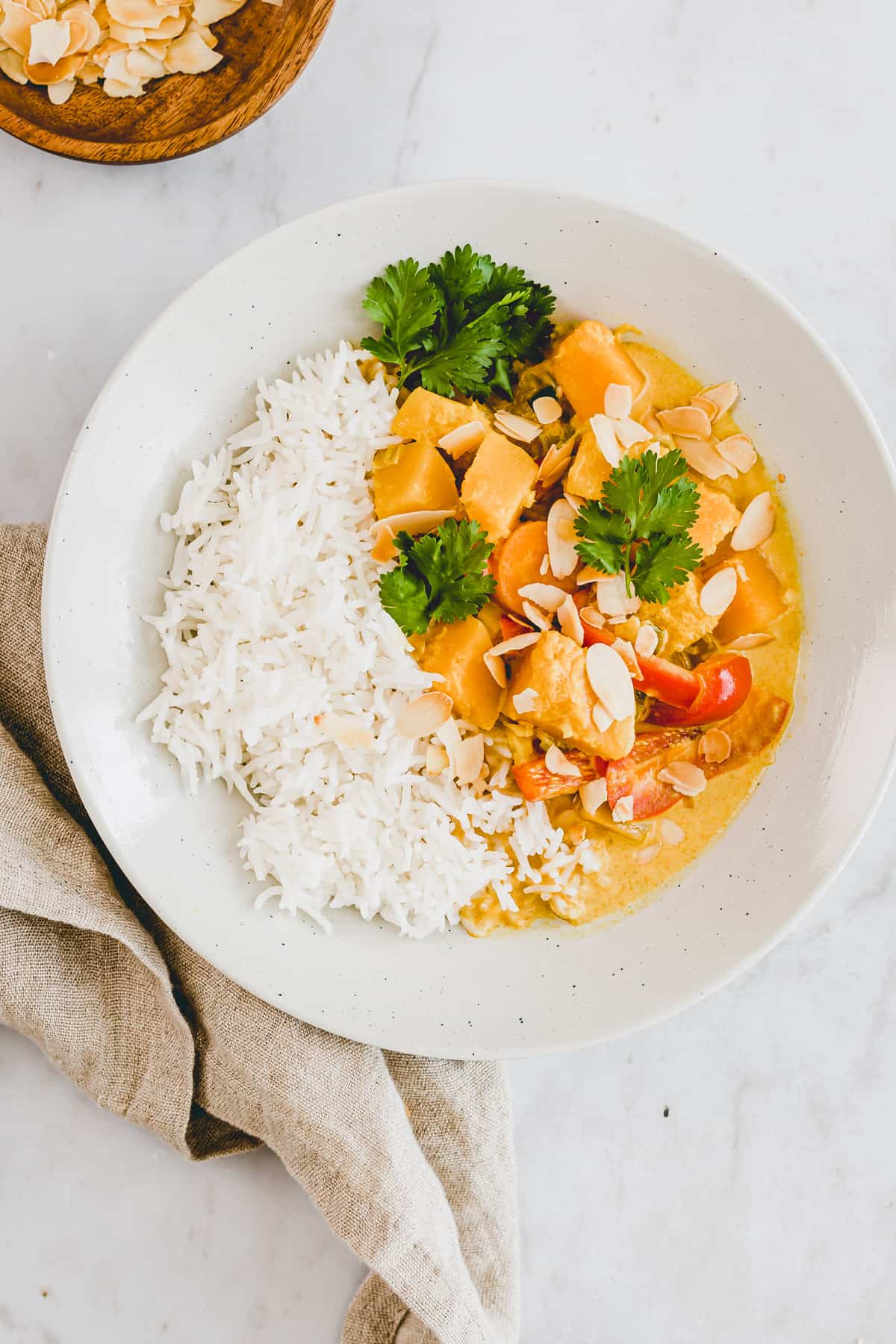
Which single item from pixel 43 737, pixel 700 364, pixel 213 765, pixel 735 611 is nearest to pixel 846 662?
pixel 735 611

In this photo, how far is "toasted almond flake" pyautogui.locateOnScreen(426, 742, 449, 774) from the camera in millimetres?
1926

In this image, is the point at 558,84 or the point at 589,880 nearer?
the point at 589,880

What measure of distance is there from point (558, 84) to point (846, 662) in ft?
4.53

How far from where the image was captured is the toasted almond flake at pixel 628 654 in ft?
6.24

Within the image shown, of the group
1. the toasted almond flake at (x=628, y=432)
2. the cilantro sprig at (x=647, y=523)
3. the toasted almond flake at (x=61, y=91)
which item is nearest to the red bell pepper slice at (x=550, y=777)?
the cilantro sprig at (x=647, y=523)

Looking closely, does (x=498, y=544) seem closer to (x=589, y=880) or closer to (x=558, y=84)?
(x=589, y=880)

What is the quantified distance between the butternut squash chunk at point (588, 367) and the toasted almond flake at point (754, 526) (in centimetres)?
32

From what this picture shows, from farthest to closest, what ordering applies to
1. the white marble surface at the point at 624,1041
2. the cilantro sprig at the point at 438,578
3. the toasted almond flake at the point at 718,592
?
the white marble surface at the point at 624,1041
the toasted almond flake at the point at 718,592
the cilantro sprig at the point at 438,578

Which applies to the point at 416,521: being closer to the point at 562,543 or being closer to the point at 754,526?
the point at 562,543

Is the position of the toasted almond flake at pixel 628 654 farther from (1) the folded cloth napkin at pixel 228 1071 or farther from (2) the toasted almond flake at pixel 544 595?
(1) the folded cloth napkin at pixel 228 1071

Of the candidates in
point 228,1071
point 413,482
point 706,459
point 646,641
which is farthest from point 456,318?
point 228,1071

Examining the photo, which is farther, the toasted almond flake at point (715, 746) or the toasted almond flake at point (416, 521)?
the toasted almond flake at point (715, 746)

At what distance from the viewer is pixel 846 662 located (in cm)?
198

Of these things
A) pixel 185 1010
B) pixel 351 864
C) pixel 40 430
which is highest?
pixel 40 430
